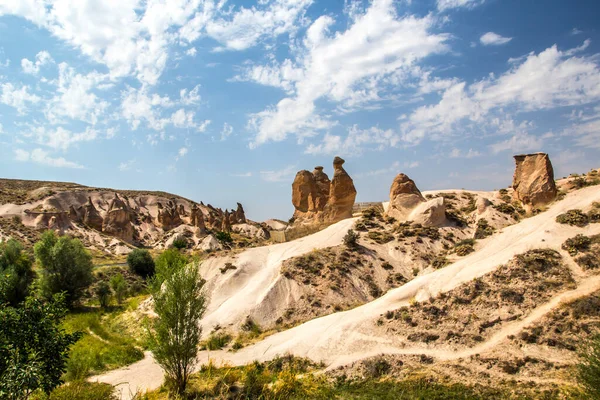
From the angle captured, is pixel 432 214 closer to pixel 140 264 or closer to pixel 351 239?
pixel 351 239

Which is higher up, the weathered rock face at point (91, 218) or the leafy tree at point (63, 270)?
the weathered rock face at point (91, 218)

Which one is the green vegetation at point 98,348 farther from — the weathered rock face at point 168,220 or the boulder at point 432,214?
the weathered rock face at point 168,220

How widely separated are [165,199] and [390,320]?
102 metres

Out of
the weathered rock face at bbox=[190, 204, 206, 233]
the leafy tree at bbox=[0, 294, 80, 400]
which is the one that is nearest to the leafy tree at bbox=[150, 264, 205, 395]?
the leafy tree at bbox=[0, 294, 80, 400]

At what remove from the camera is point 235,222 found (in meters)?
94.1

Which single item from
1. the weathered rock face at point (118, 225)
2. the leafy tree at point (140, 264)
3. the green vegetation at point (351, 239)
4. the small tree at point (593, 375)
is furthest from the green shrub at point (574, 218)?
the weathered rock face at point (118, 225)

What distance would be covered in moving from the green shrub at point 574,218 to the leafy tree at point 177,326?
20.0 meters

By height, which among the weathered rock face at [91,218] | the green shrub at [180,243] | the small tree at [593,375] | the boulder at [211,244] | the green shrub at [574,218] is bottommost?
the small tree at [593,375]

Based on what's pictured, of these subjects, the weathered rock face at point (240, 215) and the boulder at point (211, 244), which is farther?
the weathered rock face at point (240, 215)

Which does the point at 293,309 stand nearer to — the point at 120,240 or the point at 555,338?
the point at 555,338

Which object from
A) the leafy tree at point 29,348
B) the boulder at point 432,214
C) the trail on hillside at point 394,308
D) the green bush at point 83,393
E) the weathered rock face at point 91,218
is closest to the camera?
the leafy tree at point 29,348

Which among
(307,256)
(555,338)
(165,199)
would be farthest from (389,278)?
(165,199)

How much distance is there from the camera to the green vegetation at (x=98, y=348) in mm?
19750

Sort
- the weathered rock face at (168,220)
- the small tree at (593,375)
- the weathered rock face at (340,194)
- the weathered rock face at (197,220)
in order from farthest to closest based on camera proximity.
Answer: the weathered rock face at (168,220) < the weathered rock face at (197,220) < the weathered rock face at (340,194) < the small tree at (593,375)
